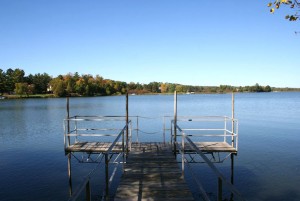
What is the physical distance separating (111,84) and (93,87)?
1717 centimetres

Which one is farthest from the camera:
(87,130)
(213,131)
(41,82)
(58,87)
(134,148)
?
(41,82)

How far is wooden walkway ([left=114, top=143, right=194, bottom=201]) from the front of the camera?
6.45 m

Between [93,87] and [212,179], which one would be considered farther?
[93,87]

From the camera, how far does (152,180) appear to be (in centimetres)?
755

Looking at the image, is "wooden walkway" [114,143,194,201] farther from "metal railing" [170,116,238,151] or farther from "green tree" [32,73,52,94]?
"green tree" [32,73,52,94]

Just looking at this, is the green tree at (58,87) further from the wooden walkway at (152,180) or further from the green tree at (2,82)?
the wooden walkway at (152,180)

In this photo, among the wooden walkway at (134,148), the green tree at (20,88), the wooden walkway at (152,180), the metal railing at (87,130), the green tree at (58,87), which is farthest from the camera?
the green tree at (58,87)

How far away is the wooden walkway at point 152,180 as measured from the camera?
645cm

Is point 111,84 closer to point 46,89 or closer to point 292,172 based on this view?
point 46,89

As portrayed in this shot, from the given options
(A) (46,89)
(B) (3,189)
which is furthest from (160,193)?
(A) (46,89)

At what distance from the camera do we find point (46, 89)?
5645 inches

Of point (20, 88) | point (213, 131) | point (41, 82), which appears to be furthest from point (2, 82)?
point (213, 131)

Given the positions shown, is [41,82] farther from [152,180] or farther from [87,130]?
[152,180]

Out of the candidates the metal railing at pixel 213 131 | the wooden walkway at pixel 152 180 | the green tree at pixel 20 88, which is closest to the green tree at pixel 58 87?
the green tree at pixel 20 88
